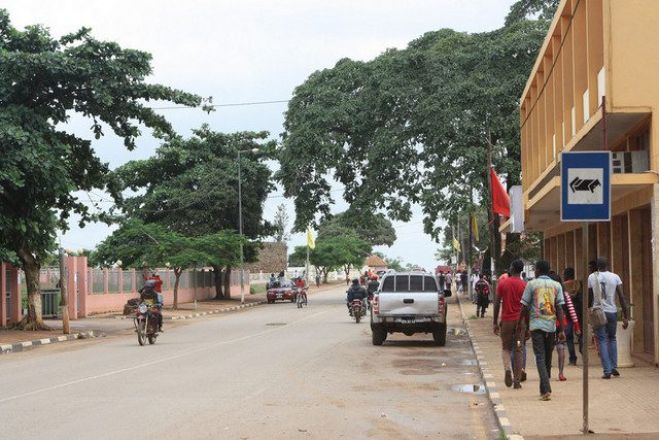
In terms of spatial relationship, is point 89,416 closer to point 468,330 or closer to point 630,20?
point 630,20

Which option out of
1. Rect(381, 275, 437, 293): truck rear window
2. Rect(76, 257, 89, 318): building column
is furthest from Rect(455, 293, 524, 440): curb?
Rect(76, 257, 89, 318): building column

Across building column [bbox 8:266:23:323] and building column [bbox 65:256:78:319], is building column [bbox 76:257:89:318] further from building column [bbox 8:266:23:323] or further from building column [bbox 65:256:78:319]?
building column [bbox 8:266:23:323]

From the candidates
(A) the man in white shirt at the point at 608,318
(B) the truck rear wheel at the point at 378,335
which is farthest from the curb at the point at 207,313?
(A) the man in white shirt at the point at 608,318

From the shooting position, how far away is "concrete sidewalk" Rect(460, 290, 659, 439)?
980cm

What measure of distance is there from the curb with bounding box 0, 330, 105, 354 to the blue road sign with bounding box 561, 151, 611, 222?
18.0 metres

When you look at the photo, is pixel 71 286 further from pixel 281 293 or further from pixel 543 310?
pixel 543 310

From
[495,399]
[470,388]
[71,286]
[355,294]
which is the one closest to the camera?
[495,399]

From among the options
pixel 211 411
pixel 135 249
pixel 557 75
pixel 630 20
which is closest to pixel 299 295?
pixel 135 249

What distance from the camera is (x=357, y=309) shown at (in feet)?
108

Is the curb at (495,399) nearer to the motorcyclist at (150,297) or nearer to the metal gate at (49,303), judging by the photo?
the motorcyclist at (150,297)

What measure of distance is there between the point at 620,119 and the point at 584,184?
8.09 meters

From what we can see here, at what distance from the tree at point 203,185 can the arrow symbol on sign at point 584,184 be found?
46016 mm

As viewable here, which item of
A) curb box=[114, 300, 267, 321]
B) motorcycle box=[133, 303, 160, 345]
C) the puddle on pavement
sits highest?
motorcycle box=[133, 303, 160, 345]

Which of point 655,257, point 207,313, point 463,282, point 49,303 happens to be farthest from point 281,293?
point 655,257
